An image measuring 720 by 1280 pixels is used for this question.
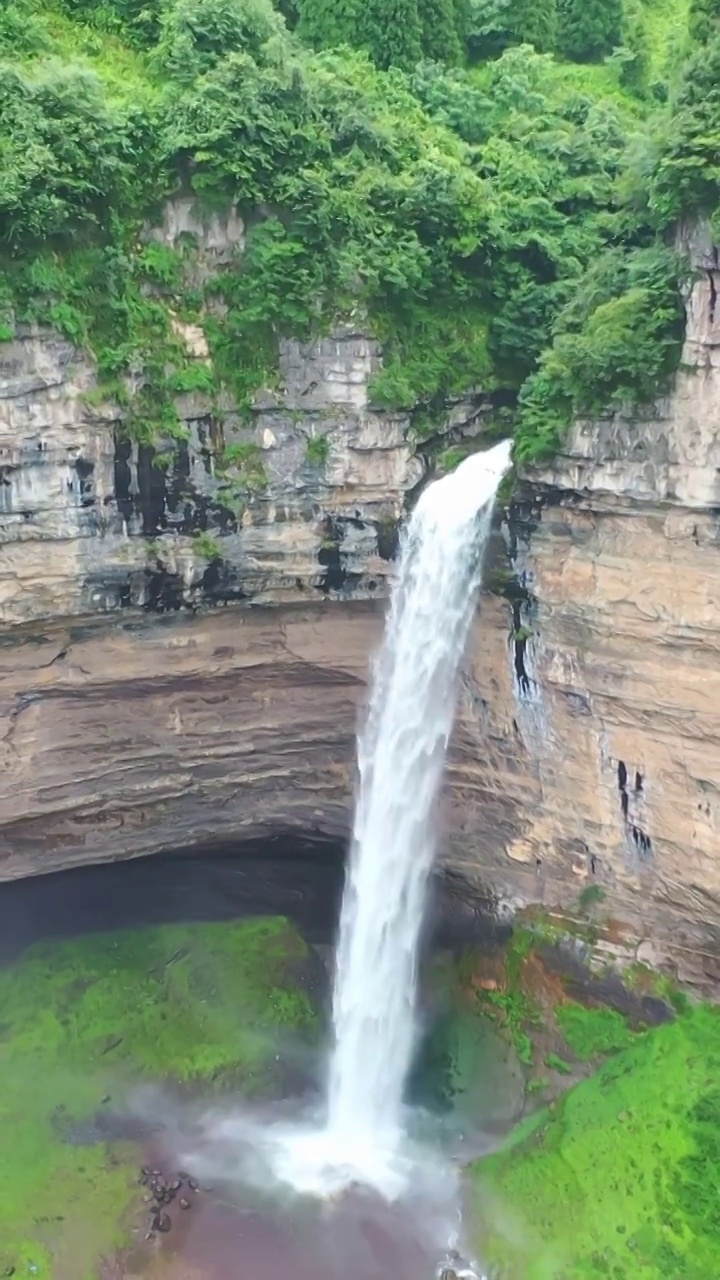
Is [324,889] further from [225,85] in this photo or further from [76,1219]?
[225,85]

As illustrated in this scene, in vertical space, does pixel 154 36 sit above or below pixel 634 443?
above

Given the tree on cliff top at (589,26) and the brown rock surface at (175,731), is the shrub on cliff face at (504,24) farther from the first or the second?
the brown rock surface at (175,731)

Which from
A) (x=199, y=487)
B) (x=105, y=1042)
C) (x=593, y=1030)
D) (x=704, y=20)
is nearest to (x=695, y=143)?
(x=704, y=20)

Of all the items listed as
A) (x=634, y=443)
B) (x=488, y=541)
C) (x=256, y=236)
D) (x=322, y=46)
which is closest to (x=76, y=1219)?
(x=488, y=541)

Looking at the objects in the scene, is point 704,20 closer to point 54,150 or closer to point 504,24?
point 54,150

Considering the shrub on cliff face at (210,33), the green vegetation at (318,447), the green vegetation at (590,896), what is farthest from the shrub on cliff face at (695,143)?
the green vegetation at (590,896)
